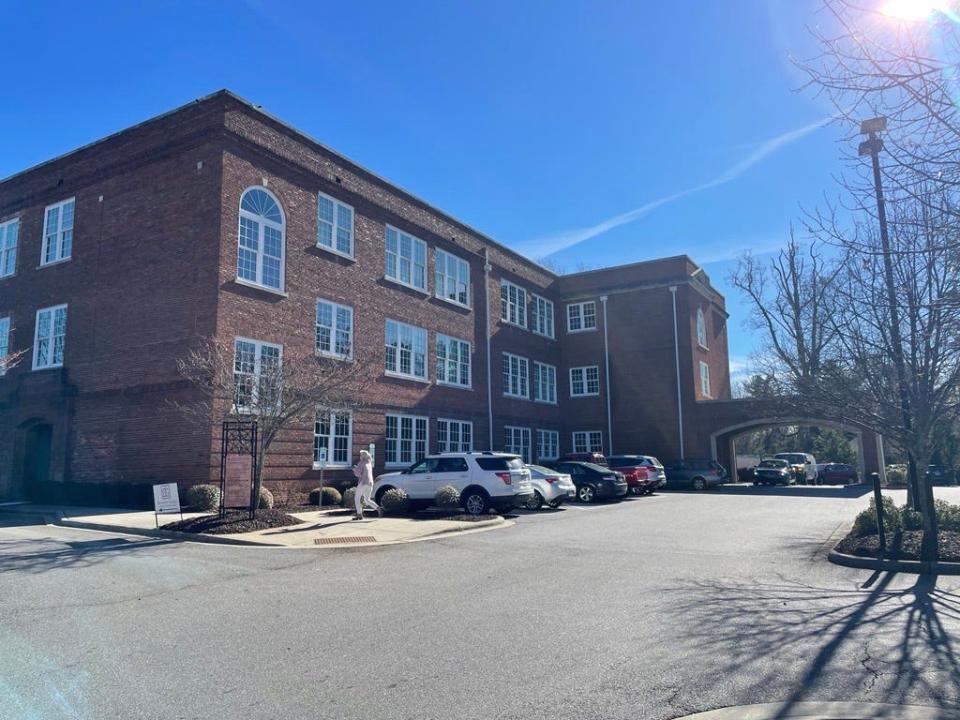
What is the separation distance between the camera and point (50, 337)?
2488cm

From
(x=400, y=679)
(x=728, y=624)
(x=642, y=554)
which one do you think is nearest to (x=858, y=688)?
(x=728, y=624)

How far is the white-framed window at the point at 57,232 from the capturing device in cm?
2542

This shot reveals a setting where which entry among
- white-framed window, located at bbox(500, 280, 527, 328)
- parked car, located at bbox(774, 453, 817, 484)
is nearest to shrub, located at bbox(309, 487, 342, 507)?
white-framed window, located at bbox(500, 280, 527, 328)

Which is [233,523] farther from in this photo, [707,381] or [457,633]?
[707,381]

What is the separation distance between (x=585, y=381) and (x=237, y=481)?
28.9m

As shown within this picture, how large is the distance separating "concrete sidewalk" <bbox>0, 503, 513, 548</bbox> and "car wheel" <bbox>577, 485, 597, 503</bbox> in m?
8.63

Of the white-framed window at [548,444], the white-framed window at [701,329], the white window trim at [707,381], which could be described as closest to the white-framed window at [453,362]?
the white-framed window at [548,444]

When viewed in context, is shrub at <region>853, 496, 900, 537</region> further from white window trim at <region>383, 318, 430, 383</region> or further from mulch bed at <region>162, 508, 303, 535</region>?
white window trim at <region>383, 318, 430, 383</region>

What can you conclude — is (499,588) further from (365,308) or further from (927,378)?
(365,308)

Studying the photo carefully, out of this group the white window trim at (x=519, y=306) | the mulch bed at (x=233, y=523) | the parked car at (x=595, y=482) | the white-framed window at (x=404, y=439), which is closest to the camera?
the mulch bed at (x=233, y=523)

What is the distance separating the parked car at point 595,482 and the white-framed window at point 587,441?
14.7m

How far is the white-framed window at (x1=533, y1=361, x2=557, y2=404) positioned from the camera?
39781 mm

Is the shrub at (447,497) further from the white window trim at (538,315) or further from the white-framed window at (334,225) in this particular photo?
the white window trim at (538,315)

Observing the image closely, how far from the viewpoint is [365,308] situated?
2705 cm
